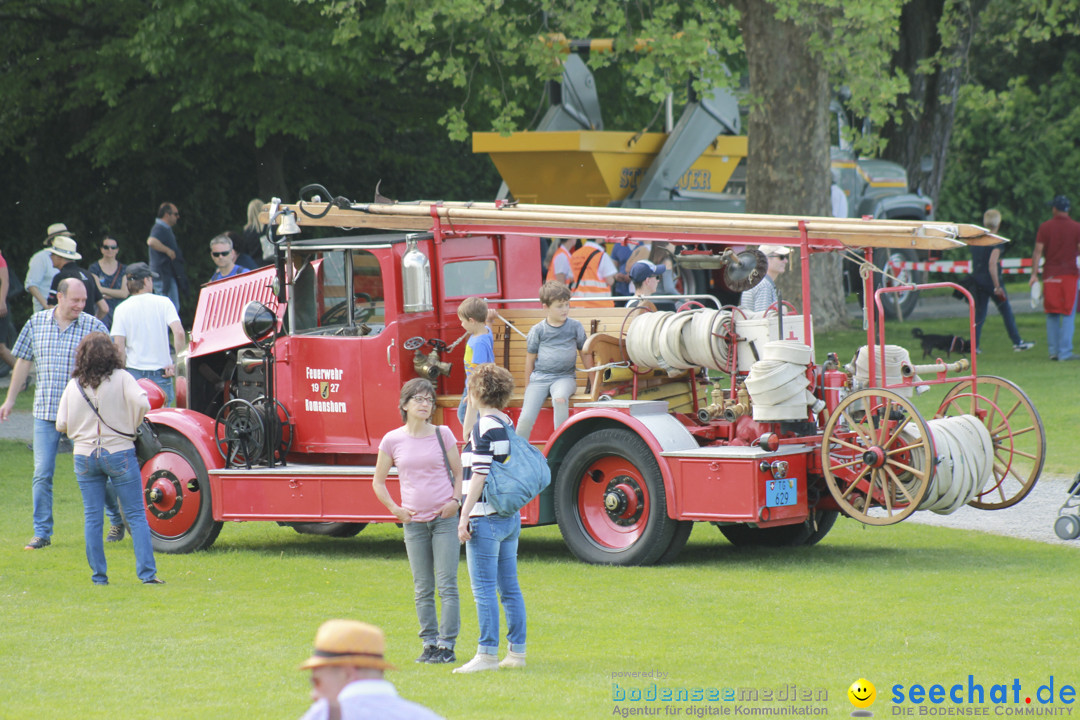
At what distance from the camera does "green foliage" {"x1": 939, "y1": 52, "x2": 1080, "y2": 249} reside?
3794 cm

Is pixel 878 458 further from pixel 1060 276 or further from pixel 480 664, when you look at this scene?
pixel 1060 276

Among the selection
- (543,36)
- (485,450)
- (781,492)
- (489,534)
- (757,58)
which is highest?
(543,36)

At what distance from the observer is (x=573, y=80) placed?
22.8 m

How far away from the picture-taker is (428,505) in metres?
7.32

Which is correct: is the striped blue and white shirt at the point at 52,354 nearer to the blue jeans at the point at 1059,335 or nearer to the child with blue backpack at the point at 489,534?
the child with blue backpack at the point at 489,534

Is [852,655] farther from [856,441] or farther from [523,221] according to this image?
[523,221]

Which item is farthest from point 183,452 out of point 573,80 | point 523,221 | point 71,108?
point 71,108

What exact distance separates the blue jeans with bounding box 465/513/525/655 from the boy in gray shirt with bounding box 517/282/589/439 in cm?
304

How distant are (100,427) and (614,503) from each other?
3265mm

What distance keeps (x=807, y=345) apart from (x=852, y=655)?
2878mm

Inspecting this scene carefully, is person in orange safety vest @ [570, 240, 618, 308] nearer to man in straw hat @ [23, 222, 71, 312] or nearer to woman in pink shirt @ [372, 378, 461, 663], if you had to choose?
woman in pink shirt @ [372, 378, 461, 663]

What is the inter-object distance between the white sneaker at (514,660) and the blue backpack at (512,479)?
65 centimetres

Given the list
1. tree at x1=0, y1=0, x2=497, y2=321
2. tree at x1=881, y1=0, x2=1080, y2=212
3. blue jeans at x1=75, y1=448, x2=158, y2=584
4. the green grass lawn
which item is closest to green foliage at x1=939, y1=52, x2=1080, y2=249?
tree at x1=881, y1=0, x2=1080, y2=212

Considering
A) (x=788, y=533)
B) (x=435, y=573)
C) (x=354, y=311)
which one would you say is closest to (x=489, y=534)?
(x=435, y=573)
